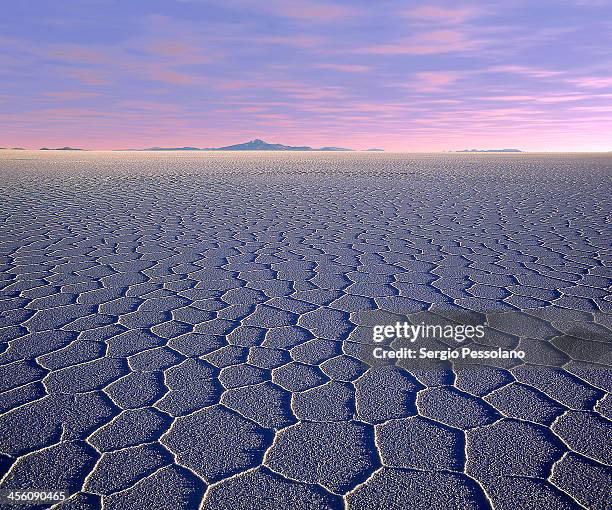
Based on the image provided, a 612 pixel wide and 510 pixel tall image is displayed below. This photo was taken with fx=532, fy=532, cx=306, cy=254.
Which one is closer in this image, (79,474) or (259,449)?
(79,474)

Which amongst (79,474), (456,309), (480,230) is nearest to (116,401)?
(79,474)

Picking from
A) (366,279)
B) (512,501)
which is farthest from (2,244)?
(512,501)

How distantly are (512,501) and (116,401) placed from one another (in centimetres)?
144

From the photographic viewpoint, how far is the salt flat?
1.61 metres

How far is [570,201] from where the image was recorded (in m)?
8.91

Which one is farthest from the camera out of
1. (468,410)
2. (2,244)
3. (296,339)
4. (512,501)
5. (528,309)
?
(2,244)

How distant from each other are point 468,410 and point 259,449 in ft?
2.66

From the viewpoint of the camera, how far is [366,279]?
3.85 metres

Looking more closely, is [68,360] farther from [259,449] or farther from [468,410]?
[468,410]

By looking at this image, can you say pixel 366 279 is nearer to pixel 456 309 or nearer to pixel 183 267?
pixel 456 309

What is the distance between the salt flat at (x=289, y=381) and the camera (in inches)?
63.5

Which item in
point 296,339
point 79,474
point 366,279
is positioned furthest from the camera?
point 366,279

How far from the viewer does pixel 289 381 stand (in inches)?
88.4

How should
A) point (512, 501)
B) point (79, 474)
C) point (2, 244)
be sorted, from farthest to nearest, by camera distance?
point (2, 244) < point (79, 474) < point (512, 501)
